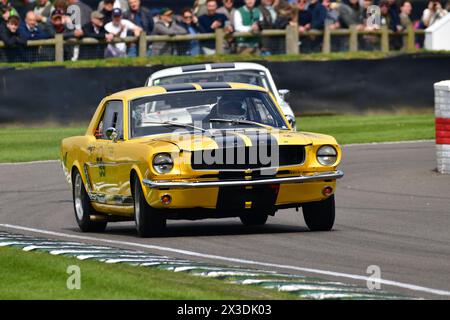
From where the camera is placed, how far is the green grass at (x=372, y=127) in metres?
24.8

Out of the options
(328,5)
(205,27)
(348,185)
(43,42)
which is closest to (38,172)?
(348,185)

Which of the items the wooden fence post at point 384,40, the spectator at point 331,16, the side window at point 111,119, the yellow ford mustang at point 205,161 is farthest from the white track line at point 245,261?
the wooden fence post at point 384,40

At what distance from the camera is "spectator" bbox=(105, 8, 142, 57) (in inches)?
1062

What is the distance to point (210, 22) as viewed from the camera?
2814 cm

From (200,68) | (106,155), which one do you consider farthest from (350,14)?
(106,155)

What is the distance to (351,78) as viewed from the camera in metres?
27.8

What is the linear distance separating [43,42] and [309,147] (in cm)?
1538

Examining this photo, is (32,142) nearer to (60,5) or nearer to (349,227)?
(60,5)

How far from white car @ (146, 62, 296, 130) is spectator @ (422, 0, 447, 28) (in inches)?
552

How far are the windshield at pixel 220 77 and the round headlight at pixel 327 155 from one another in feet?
22.5

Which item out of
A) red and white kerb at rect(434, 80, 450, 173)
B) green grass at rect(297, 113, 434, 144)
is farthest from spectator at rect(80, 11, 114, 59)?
red and white kerb at rect(434, 80, 450, 173)

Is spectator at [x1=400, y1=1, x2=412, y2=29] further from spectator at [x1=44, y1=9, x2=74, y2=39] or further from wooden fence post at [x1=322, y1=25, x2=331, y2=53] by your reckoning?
spectator at [x1=44, y1=9, x2=74, y2=39]

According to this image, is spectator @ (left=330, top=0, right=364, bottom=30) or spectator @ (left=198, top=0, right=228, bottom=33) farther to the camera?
spectator @ (left=330, top=0, right=364, bottom=30)

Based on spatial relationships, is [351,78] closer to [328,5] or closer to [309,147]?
[328,5]
